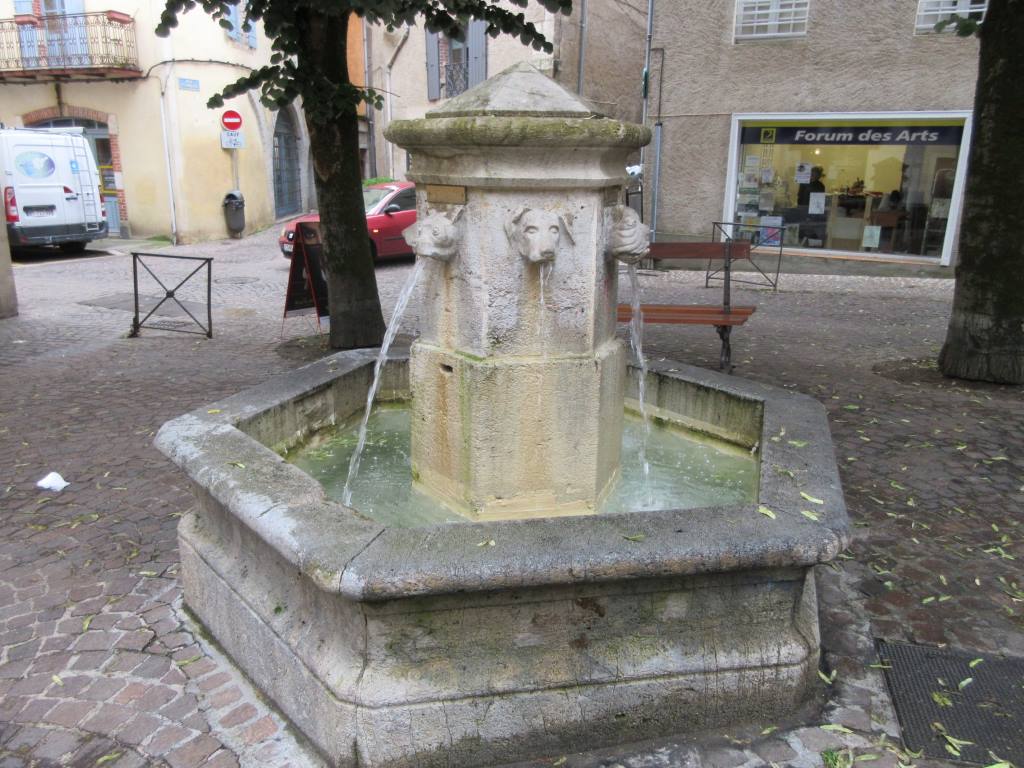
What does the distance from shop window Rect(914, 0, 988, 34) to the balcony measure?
15.4 m

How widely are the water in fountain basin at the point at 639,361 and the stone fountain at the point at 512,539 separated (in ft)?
0.87

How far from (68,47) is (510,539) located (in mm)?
20040

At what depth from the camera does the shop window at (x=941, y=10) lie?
12.1m

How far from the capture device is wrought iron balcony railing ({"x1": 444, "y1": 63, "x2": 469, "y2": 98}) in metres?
18.9

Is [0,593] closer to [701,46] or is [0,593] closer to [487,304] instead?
[487,304]

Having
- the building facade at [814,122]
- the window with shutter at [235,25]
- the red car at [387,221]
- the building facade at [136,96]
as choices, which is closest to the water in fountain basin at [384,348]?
the red car at [387,221]

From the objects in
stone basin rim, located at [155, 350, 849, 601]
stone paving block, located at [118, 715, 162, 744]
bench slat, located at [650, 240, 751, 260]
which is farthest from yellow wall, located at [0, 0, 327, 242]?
stone paving block, located at [118, 715, 162, 744]

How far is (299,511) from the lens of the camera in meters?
2.64

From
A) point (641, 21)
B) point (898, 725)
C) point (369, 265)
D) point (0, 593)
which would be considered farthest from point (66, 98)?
point (898, 725)

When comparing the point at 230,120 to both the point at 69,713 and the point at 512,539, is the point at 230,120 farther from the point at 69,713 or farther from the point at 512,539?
the point at 512,539

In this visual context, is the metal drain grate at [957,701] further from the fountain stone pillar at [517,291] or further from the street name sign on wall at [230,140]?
the street name sign on wall at [230,140]

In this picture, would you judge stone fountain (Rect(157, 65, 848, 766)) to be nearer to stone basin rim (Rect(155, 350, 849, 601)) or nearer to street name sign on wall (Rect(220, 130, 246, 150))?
stone basin rim (Rect(155, 350, 849, 601))

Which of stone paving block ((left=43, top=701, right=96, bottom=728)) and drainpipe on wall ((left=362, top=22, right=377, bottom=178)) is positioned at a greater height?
drainpipe on wall ((left=362, top=22, right=377, bottom=178))

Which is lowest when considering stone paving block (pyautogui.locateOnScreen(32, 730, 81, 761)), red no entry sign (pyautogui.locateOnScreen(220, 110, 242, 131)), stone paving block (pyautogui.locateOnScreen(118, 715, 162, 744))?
stone paving block (pyautogui.locateOnScreen(32, 730, 81, 761))
